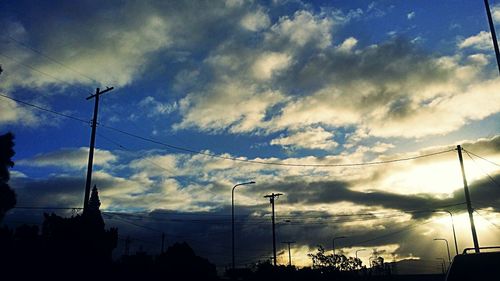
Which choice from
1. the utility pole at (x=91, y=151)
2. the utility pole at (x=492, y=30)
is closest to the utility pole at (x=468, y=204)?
the utility pole at (x=492, y=30)

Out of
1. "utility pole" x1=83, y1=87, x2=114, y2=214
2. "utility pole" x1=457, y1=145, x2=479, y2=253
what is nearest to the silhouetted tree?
"utility pole" x1=83, y1=87, x2=114, y2=214

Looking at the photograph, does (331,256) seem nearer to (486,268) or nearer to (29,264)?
(29,264)

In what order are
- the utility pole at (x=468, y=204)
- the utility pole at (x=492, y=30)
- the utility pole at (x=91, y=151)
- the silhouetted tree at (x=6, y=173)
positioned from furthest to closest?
the utility pole at (x=468, y=204) → the silhouetted tree at (x=6, y=173) → the utility pole at (x=91, y=151) → the utility pole at (x=492, y=30)

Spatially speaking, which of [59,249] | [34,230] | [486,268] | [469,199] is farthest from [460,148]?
[34,230]

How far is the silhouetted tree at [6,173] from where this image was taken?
92.9 feet

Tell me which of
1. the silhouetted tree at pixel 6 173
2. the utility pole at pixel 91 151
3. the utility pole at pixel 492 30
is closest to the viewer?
the utility pole at pixel 492 30

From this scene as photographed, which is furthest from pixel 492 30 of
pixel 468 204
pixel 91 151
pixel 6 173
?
pixel 6 173

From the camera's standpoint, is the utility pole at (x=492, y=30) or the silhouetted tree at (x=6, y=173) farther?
the silhouetted tree at (x=6, y=173)

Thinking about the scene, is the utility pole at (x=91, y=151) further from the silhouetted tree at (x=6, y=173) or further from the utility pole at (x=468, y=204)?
the utility pole at (x=468, y=204)

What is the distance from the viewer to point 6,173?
2920 cm

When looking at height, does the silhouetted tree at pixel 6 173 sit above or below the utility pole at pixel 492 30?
below

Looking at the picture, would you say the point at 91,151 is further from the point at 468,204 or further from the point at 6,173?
the point at 468,204

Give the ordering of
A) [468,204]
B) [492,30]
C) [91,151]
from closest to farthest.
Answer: [492,30], [91,151], [468,204]

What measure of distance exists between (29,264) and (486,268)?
2700 centimetres
